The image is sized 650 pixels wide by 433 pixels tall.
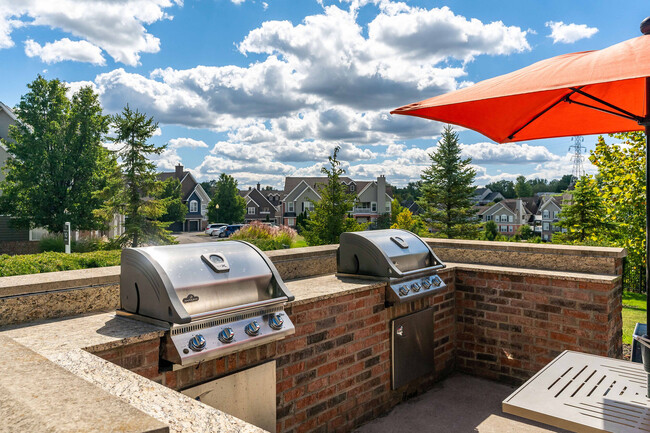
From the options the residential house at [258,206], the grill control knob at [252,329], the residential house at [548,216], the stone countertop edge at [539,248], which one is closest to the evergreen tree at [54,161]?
the stone countertop edge at [539,248]

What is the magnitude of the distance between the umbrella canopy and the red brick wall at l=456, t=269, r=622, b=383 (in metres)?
1.59

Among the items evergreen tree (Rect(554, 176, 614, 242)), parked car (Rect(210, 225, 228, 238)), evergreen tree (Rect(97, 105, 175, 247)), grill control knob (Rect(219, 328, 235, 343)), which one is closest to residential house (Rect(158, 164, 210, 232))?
parked car (Rect(210, 225, 228, 238))

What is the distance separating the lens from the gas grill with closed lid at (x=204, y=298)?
2418 millimetres

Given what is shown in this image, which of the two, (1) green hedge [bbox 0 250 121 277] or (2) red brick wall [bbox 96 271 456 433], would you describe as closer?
(2) red brick wall [bbox 96 271 456 433]

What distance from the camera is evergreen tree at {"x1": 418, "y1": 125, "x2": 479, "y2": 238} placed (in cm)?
2497

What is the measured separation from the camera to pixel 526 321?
4496 mm

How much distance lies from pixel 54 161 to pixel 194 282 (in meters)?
22.1

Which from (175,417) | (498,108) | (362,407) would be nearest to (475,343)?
(362,407)

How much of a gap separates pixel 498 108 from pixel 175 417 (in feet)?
8.55

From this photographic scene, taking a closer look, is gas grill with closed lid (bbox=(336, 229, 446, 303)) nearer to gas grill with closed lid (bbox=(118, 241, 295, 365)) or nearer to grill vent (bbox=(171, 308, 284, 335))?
gas grill with closed lid (bbox=(118, 241, 295, 365))

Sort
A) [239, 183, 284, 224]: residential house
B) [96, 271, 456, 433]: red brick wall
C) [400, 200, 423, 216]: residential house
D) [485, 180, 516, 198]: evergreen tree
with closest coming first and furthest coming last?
[96, 271, 456, 433]: red brick wall < [239, 183, 284, 224]: residential house < [400, 200, 423, 216]: residential house < [485, 180, 516, 198]: evergreen tree

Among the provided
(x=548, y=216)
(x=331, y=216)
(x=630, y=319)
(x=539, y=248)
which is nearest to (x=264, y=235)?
(x=331, y=216)

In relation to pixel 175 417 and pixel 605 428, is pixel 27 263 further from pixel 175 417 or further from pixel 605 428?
pixel 605 428

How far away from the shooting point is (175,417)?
119 centimetres
